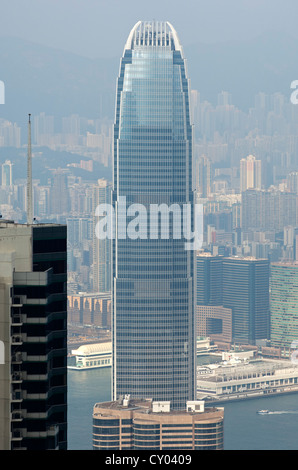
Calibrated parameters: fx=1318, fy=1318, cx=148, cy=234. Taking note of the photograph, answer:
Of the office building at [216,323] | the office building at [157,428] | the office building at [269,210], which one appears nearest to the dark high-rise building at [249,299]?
the office building at [216,323]

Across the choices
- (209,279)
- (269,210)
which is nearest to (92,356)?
(209,279)

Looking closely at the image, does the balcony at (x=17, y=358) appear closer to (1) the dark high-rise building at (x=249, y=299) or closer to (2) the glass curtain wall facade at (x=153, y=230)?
(2) the glass curtain wall facade at (x=153, y=230)

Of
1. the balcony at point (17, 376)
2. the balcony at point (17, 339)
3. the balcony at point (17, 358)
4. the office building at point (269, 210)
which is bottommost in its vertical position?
the balcony at point (17, 376)

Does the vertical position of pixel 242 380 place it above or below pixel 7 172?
below

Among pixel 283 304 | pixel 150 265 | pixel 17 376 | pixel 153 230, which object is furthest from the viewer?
pixel 283 304

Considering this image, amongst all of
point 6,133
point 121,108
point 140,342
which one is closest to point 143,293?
point 140,342

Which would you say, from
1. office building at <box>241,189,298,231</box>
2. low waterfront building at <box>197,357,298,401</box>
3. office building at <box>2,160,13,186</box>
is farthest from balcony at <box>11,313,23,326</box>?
office building at <box>241,189,298,231</box>

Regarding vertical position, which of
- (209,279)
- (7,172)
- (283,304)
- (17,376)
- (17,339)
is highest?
(7,172)

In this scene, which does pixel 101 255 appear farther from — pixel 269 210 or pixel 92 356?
pixel 269 210
